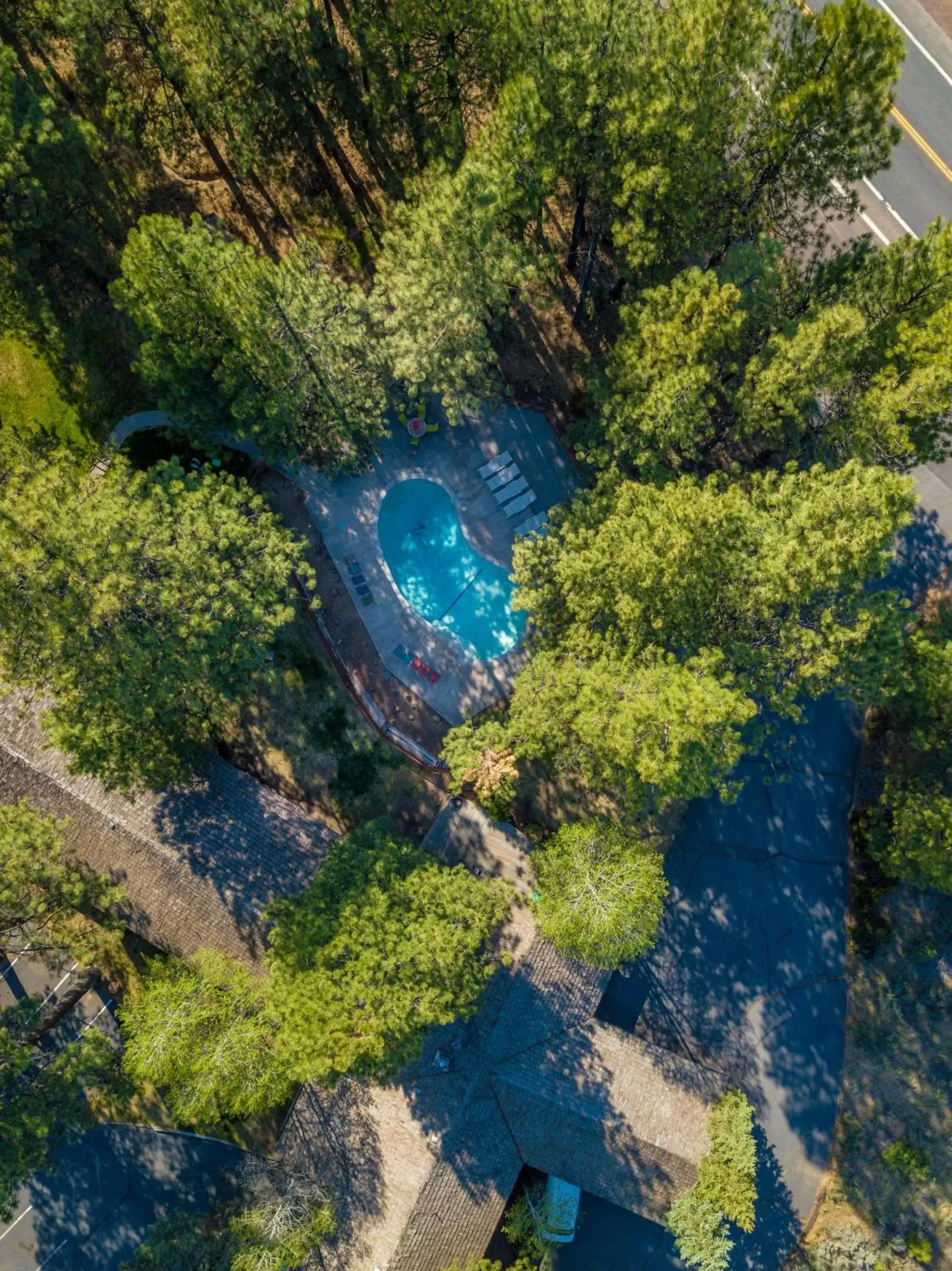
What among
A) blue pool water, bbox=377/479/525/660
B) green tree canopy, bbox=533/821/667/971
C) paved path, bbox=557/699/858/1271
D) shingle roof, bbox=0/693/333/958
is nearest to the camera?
green tree canopy, bbox=533/821/667/971

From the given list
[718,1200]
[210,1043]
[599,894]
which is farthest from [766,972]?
[210,1043]

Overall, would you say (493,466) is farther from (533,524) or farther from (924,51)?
(924,51)

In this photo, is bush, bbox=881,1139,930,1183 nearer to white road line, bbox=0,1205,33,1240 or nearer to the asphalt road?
white road line, bbox=0,1205,33,1240

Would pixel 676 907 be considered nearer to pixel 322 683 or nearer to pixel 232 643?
pixel 322 683

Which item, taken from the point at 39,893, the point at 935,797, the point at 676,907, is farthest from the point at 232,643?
the point at 935,797

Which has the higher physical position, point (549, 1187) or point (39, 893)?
point (39, 893)

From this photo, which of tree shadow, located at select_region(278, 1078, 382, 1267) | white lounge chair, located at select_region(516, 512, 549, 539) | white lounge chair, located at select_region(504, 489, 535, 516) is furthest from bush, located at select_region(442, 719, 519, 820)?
tree shadow, located at select_region(278, 1078, 382, 1267)
